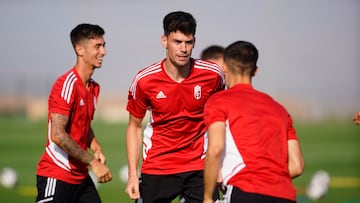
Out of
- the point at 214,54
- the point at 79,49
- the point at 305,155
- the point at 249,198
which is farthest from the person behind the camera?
the point at 305,155

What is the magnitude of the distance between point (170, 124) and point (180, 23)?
3.67ft

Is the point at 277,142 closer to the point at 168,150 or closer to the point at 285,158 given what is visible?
the point at 285,158

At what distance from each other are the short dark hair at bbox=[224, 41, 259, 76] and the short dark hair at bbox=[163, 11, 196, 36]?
1728 mm

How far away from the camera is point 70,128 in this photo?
28.3ft

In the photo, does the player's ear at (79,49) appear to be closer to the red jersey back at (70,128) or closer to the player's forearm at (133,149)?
the red jersey back at (70,128)

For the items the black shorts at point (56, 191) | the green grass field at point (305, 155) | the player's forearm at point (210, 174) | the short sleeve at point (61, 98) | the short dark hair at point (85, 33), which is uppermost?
the short dark hair at point (85, 33)

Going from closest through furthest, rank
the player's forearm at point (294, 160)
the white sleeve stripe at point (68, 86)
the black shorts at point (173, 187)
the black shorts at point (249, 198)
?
the black shorts at point (249, 198) → the player's forearm at point (294, 160) → the white sleeve stripe at point (68, 86) → the black shorts at point (173, 187)

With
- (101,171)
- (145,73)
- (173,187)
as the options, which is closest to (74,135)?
(101,171)

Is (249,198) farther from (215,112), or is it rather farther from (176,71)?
(176,71)

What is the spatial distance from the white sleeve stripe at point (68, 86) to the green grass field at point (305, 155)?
686 centimetres

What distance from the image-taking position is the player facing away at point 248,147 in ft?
21.0

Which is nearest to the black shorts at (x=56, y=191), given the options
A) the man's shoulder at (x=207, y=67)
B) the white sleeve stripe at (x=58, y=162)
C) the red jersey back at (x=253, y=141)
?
the white sleeve stripe at (x=58, y=162)

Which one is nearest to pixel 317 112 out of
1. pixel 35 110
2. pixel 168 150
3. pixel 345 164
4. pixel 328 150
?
pixel 35 110

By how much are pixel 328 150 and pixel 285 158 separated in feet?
86.2
